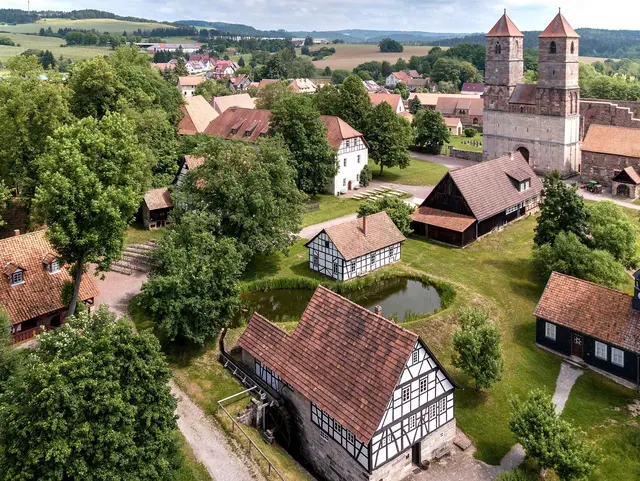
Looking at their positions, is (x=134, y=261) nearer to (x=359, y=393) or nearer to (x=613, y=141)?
(x=359, y=393)

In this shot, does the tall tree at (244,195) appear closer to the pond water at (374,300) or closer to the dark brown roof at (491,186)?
the pond water at (374,300)

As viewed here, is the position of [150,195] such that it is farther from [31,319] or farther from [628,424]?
[628,424]

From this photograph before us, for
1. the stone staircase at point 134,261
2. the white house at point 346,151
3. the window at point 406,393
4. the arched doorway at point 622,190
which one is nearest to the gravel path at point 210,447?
the window at point 406,393

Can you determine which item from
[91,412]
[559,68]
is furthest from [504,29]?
[91,412]

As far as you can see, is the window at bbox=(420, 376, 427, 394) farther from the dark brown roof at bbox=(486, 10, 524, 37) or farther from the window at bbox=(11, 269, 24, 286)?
the dark brown roof at bbox=(486, 10, 524, 37)

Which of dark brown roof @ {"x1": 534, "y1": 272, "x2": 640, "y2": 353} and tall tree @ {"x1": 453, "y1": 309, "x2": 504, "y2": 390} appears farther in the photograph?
dark brown roof @ {"x1": 534, "y1": 272, "x2": 640, "y2": 353}

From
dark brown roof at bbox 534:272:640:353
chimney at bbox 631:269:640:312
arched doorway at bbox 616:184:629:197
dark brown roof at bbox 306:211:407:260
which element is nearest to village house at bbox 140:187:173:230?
dark brown roof at bbox 306:211:407:260
